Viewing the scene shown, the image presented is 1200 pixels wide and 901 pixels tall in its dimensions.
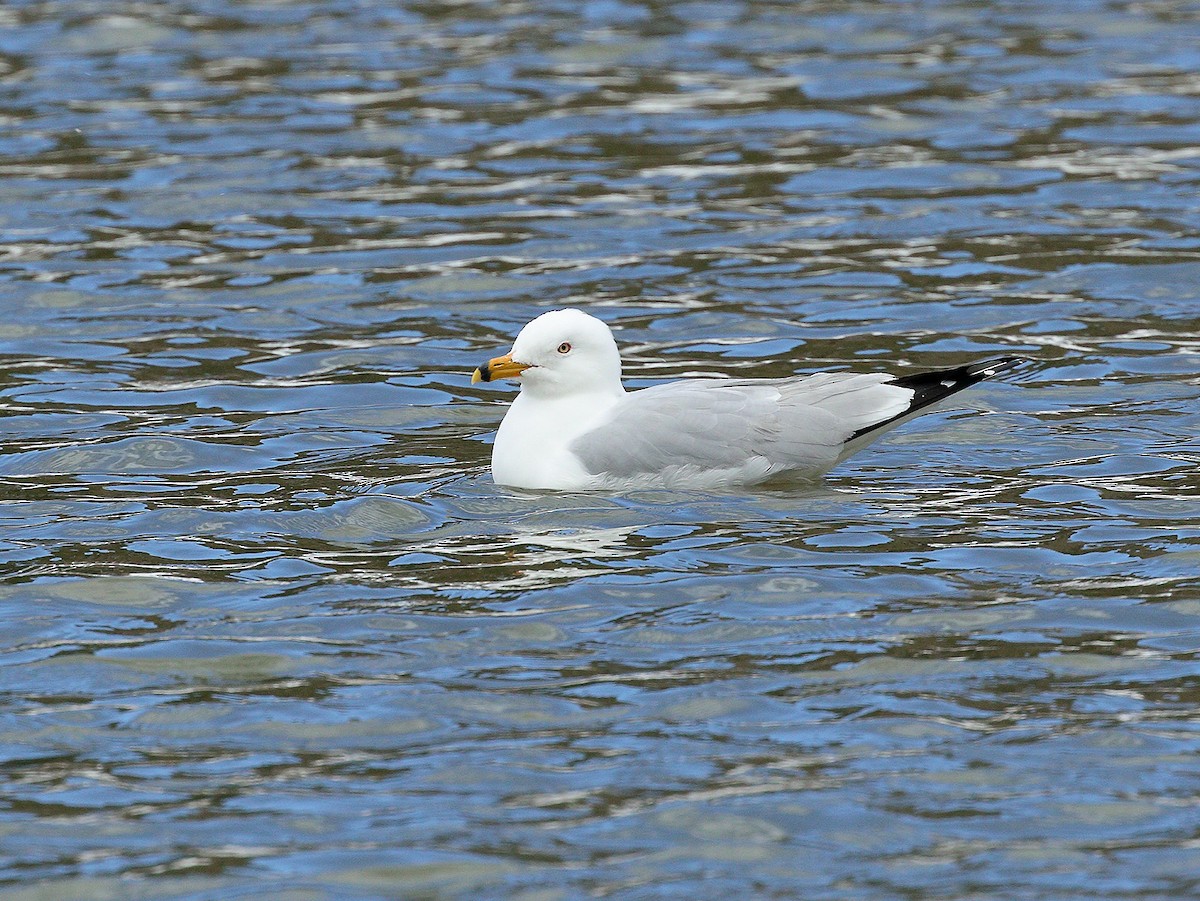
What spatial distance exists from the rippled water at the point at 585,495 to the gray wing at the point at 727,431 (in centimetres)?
15

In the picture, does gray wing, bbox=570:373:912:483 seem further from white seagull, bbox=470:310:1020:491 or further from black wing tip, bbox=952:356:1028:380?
black wing tip, bbox=952:356:1028:380

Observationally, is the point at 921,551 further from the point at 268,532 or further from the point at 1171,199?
the point at 1171,199

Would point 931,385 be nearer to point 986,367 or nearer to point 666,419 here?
point 986,367

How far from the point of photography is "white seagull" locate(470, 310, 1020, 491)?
8.65 meters

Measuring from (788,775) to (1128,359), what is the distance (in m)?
5.65

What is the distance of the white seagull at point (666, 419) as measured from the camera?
865 centimetres

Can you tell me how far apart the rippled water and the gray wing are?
0.15 metres

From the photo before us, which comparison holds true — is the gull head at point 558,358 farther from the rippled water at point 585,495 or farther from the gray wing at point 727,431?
the rippled water at point 585,495

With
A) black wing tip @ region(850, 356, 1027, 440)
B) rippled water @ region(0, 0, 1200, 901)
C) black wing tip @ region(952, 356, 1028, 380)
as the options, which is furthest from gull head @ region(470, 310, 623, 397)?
black wing tip @ region(952, 356, 1028, 380)

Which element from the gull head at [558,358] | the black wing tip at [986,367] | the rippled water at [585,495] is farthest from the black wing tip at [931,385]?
the gull head at [558,358]

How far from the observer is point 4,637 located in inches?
285

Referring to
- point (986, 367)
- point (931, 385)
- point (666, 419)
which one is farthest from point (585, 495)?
point (986, 367)

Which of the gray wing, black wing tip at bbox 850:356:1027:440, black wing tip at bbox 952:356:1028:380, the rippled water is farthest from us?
black wing tip at bbox 952:356:1028:380

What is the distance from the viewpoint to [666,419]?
868 centimetres
